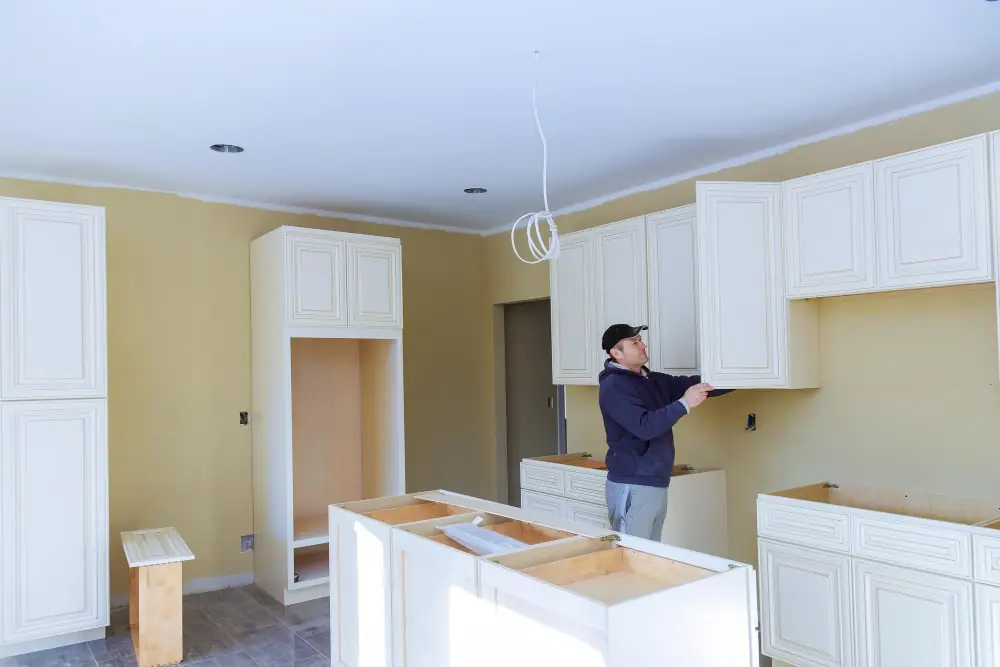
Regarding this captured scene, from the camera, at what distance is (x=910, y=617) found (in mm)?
2988

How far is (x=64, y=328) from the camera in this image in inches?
163

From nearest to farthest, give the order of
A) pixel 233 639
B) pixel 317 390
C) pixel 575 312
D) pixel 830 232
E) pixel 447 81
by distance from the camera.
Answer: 1. pixel 447 81
2. pixel 830 232
3. pixel 233 639
4. pixel 575 312
5. pixel 317 390

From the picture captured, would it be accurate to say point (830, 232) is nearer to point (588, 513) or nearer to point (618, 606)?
point (588, 513)

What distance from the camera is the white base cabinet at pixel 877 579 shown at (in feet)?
9.23

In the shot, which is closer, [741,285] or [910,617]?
[910,617]

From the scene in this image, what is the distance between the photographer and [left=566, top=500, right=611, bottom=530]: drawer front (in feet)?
14.8

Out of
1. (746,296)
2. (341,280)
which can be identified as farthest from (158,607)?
(746,296)

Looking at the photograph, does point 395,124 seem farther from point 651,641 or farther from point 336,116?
point 651,641

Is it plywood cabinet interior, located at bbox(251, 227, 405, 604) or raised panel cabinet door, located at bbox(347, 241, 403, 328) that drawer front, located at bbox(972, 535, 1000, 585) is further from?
raised panel cabinet door, located at bbox(347, 241, 403, 328)

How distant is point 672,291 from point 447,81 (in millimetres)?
1941

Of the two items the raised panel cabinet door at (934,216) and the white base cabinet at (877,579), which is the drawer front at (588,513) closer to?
the white base cabinet at (877,579)

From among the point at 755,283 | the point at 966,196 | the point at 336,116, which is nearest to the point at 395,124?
the point at 336,116

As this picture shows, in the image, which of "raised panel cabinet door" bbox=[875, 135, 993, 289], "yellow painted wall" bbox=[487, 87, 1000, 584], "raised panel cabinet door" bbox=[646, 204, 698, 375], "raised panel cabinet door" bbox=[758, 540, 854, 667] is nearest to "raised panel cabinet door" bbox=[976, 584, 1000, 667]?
"raised panel cabinet door" bbox=[758, 540, 854, 667]

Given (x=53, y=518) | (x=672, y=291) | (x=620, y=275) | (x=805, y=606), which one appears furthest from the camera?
(x=620, y=275)
